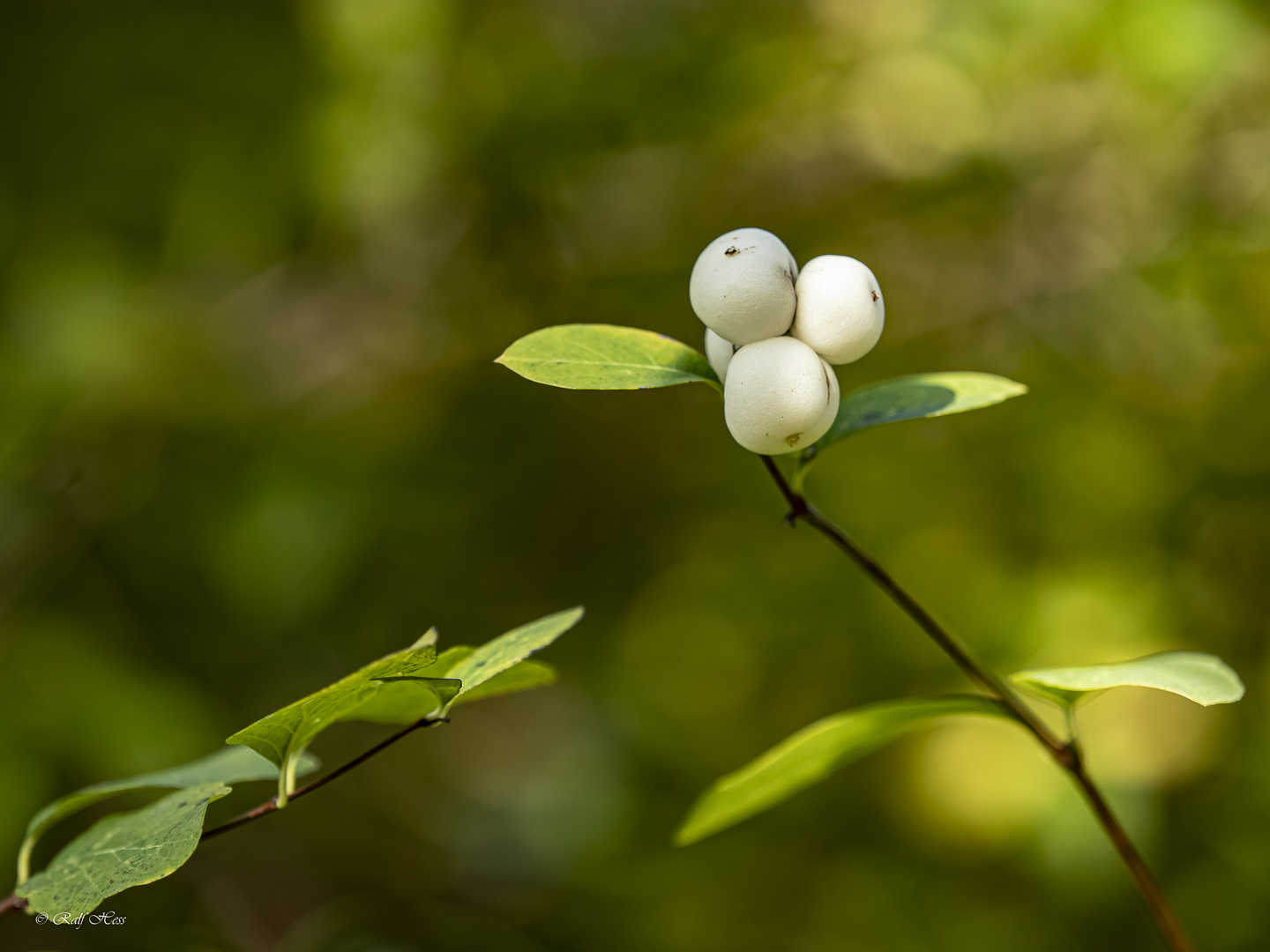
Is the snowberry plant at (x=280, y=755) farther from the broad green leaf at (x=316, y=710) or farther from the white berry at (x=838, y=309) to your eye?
the white berry at (x=838, y=309)

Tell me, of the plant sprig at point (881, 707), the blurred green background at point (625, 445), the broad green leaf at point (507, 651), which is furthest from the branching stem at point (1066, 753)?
the blurred green background at point (625, 445)

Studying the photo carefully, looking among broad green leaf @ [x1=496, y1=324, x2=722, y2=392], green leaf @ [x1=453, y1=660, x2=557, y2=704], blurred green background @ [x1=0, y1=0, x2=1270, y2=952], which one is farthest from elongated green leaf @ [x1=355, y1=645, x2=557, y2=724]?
blurred green background @ [x1=0, y1=0, x2=1270, y2=952]

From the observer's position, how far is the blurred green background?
44.9 inches

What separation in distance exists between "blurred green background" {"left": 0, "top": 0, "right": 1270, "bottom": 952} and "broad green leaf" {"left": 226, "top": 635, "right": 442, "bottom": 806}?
86 centimetres

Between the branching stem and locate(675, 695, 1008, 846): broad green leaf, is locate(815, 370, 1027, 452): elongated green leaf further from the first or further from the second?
locate(675, 695, 1008, 846): broad green leaf

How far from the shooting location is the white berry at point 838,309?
32 centimetres

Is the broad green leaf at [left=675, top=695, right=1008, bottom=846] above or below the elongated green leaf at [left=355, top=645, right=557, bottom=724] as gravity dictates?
below

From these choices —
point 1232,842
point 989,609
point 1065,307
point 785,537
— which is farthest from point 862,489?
point 1232,842

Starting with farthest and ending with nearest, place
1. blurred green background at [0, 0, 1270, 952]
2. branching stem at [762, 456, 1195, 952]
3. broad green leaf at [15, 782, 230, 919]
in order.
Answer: blurred green background at [0, 0, 1270, 952]
branching stem at [762, 456, 1195, 952]
broad green leaf at [15, 782, 230, 919]

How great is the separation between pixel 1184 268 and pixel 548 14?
98 centimetres

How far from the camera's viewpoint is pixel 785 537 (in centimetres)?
131

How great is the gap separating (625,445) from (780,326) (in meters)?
1.07

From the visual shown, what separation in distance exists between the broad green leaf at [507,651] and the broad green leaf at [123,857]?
0.31 feet

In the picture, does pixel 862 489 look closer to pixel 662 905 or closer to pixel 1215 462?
pixel 1215 462
